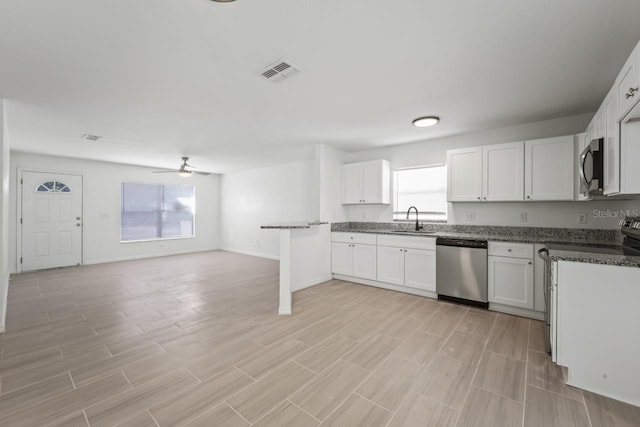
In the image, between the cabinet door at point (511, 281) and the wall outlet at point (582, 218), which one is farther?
the wall outlet at point (582, 218)

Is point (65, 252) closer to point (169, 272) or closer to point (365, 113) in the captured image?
point (169, 272)

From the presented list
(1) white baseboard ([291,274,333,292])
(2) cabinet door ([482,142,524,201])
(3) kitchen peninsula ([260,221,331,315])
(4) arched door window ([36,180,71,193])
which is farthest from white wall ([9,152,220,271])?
(2) cabinet door ([482,142,524,201])

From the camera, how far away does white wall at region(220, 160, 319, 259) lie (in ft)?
21.8

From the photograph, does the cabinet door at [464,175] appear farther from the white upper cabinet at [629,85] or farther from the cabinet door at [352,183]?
the white upper cabinet at [629,85]

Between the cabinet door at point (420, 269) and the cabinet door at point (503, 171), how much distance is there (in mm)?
1139

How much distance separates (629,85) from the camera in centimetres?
177

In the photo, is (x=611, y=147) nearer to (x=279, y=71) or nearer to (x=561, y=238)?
(x=561, y=238)

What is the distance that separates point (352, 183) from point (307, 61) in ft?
10.3

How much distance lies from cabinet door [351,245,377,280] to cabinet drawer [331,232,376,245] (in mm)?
85

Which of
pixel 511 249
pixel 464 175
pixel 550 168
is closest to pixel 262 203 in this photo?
pixel 464 175

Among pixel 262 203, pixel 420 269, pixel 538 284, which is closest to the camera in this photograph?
pixel 538 284

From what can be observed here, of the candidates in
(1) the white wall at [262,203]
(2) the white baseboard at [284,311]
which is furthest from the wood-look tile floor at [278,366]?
(1) the white wall at [262,203]

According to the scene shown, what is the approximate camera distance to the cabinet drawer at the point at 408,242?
390 centimetres

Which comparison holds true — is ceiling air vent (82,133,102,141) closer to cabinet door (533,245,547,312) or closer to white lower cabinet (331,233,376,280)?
white lower cabinet (331,233,376,280)
